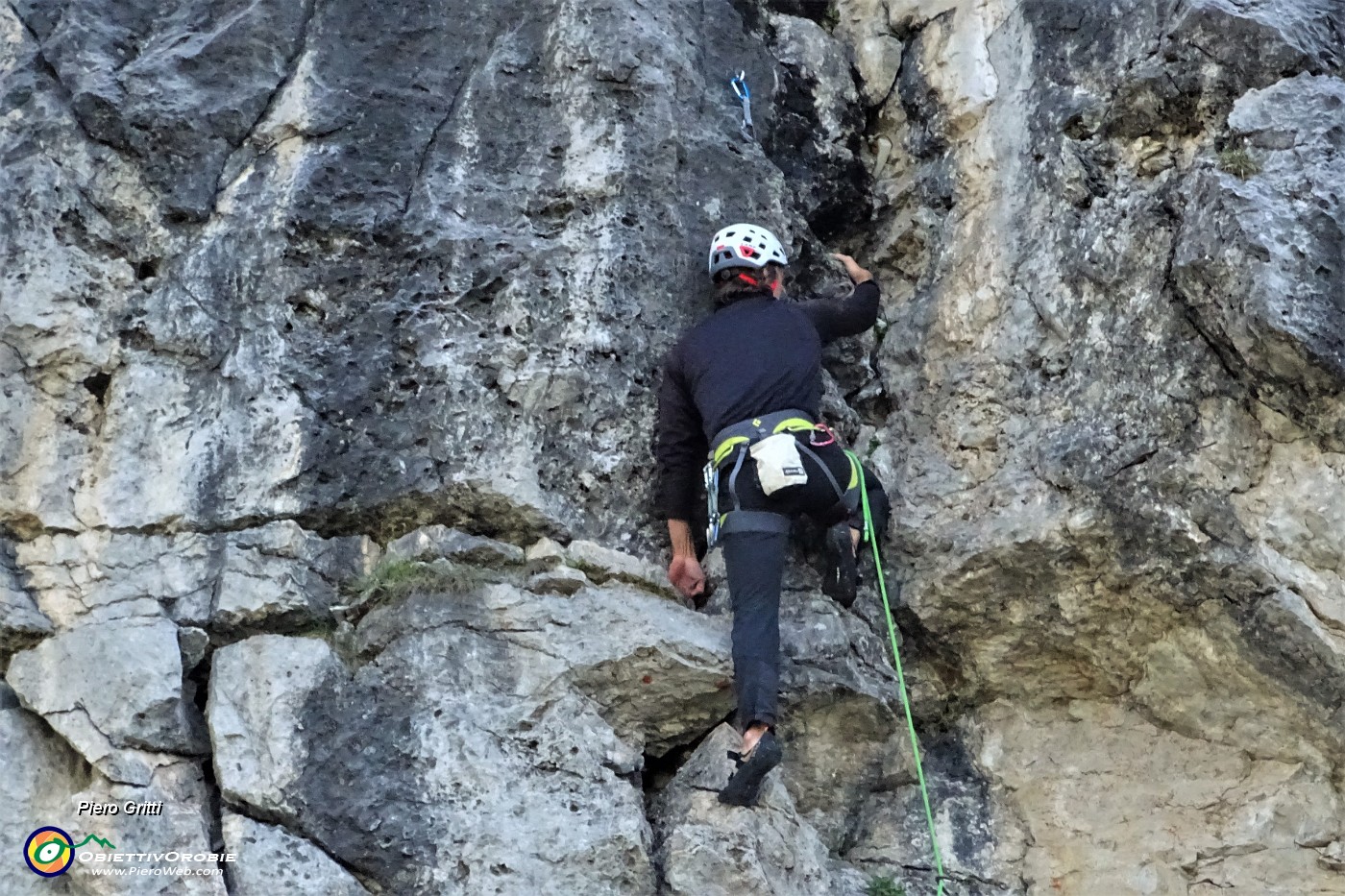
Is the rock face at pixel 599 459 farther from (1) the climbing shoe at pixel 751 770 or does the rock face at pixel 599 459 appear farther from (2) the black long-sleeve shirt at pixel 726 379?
(2) the black long-sleeve shirt at pixel 726 379

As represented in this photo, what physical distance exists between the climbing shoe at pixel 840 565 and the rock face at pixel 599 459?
0.33 ft

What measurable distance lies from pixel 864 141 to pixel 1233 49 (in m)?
2.08

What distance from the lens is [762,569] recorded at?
611cm

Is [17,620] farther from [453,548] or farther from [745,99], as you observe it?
[745,99]

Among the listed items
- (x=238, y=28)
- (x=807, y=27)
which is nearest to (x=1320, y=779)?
(x=807, y=27)

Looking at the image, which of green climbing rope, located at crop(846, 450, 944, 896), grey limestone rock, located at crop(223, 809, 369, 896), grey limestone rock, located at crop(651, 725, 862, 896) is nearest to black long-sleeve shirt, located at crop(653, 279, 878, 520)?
green climbing rope, located at crop(846, 450, 944, 896)

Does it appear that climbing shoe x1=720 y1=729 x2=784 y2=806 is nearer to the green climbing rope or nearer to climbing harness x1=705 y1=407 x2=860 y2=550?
the green climbing rope

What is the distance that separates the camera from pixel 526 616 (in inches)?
244

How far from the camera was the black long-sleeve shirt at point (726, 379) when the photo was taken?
6.46m

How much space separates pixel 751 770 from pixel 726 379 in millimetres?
1723

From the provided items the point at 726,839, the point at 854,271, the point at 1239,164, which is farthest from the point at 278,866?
the point at 1239,164

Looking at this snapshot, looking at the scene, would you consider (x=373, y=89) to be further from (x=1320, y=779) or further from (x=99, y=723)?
(x=1320, y=779)

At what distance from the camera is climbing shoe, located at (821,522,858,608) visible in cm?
646

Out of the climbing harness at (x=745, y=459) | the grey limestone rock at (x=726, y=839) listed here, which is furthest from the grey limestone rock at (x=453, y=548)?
the grey limestone rock at (x=726, y=839)
